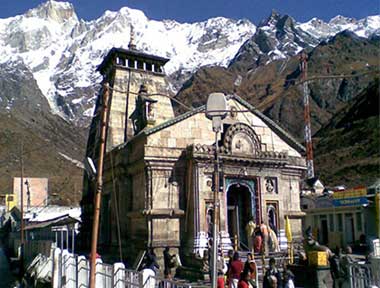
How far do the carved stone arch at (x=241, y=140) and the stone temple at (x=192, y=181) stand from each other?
0.05 m

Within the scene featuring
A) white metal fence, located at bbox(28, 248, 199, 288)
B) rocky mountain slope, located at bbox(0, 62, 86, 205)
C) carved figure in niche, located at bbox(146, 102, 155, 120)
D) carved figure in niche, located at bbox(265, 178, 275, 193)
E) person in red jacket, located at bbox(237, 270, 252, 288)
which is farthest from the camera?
rocky mountain slope, located at bbox(0, 62, 86, 205)

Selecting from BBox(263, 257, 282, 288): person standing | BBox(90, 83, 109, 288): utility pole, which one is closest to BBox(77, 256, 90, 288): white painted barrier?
BBox(90, 83, 109, 288): utility pole

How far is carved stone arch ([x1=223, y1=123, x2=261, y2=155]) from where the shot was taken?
22.0 metres

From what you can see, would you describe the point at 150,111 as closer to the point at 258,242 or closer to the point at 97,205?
the point at 258,242

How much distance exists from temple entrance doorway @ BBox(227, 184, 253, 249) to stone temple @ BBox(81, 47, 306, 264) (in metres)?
0.05

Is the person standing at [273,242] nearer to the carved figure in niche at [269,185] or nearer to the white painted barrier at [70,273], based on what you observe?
the carved figure in niche at [269,185]

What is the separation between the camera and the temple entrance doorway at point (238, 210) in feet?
76.0

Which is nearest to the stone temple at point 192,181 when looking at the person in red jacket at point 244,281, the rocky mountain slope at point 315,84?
the person in red jacket at point 244,281

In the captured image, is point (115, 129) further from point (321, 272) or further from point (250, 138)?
point (321, 272)

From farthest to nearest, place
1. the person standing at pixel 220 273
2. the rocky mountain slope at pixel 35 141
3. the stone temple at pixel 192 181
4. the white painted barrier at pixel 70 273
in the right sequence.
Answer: the rocky mountain slope at pixel 35 141 < the stone temple at pixel 192 181 < the white painted barrier at pixel 70 273 < the person standing at pixel 220 273

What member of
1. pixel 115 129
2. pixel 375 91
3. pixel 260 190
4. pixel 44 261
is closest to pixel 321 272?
pixel 260 190

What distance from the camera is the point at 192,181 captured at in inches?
833

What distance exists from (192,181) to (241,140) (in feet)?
10.8

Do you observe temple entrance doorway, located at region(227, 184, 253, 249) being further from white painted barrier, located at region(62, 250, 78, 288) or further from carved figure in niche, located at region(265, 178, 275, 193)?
white painted barrier, located at region(62, 250, 78, 288)
